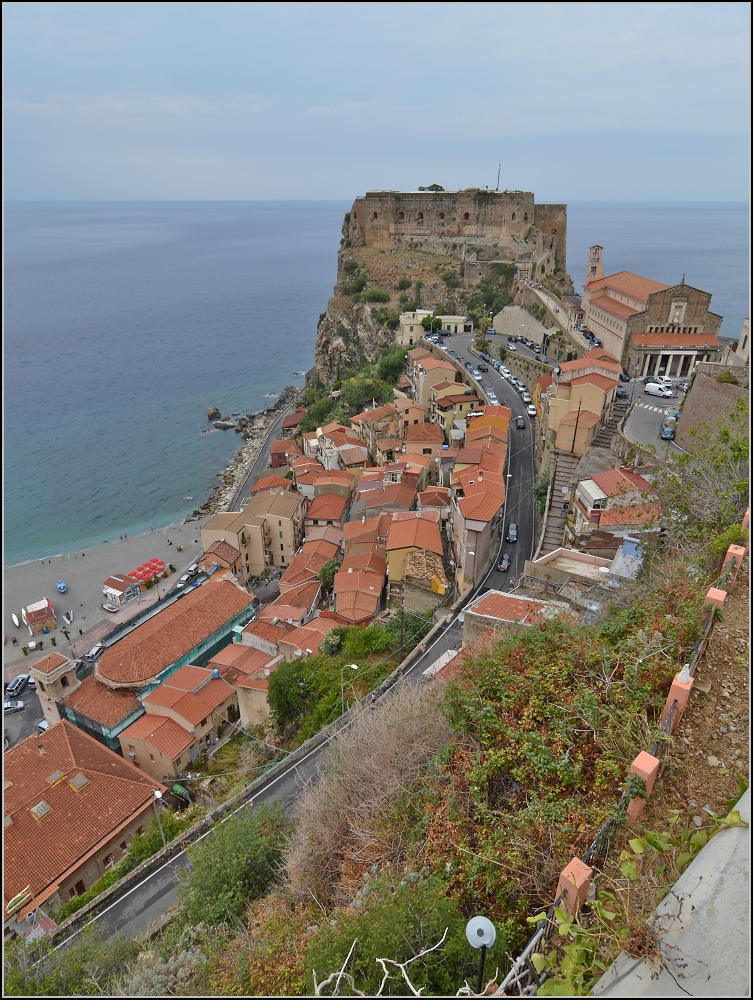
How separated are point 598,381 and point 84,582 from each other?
30053 mm

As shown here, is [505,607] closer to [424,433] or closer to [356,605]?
[356,605]

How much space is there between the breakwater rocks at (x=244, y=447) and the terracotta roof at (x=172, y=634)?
16.1m

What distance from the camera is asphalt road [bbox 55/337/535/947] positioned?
38.0 feet

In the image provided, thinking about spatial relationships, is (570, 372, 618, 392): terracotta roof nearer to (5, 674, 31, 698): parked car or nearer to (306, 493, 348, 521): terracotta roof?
(306, 493, 348, 521): terracotta roof

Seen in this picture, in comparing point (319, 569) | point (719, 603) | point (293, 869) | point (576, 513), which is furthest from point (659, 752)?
point (319, 569)

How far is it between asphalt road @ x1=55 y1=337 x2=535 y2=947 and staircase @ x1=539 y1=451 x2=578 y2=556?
4.90ft

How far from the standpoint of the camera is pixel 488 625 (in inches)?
567

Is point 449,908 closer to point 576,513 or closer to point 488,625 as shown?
point 488,625

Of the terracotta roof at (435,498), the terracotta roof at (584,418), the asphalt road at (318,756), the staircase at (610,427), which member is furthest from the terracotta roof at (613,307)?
the terracotta roof at (435,498)

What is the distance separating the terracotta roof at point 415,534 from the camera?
22031 millimetres

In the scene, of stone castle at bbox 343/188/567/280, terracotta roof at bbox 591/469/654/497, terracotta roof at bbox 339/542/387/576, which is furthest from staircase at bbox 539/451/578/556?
stone castle at bbox 343/188/567/280

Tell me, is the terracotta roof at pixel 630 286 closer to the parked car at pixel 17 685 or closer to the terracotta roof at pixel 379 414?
the terracotta roof at pixel 379 414

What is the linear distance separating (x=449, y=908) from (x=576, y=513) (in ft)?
51.6

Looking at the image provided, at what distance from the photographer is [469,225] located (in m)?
55.2
